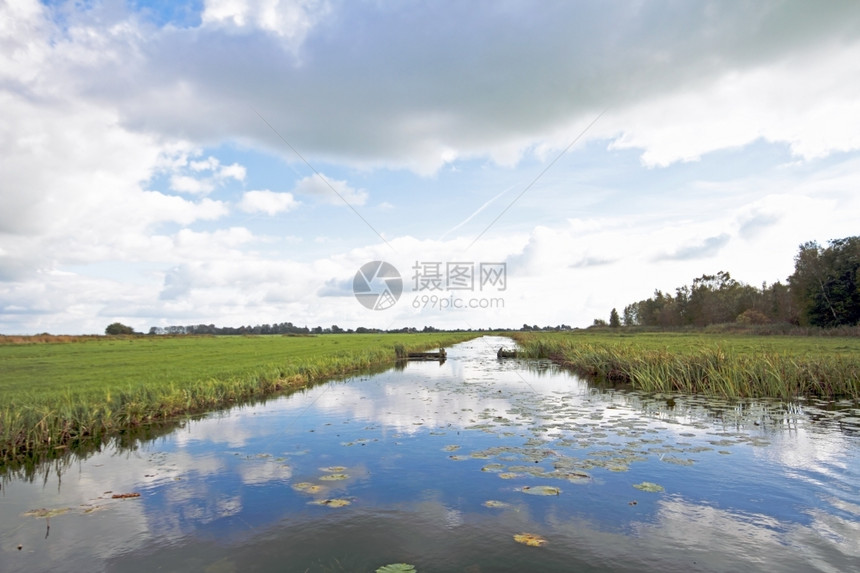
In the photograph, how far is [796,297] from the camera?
71.1 metres

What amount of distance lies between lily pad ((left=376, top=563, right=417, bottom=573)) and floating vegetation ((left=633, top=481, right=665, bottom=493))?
4742mm

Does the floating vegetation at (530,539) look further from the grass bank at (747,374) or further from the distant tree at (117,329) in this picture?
the distant tree at (117,329)

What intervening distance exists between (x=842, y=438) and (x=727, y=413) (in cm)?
359

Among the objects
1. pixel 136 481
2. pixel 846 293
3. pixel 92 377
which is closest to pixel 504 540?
pixel 136 481

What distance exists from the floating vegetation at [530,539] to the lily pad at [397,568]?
1.55m

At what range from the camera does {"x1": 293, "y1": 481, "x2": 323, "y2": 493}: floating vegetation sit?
8.21m

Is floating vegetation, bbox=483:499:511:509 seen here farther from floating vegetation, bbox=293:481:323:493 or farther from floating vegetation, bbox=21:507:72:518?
floating vegetation, bbox=21:507:72:518

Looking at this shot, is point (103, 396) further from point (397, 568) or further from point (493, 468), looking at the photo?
point (397, 568)

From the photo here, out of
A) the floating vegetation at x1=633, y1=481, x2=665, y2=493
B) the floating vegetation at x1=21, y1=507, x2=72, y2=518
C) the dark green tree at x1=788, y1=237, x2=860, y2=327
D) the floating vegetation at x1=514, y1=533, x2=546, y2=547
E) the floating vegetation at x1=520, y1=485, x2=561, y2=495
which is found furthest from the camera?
the dark green tree at x1=788, y1=237, x2=860, y2=327

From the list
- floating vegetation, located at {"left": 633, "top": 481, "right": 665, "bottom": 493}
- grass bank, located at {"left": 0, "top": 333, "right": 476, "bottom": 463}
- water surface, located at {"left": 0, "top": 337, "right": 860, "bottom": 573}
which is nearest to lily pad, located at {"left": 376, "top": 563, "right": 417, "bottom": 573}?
water surface, located at {"left": 0, "top": 337, "right": 860, "bottom": 573}

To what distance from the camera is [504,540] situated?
Result: 6082 mm

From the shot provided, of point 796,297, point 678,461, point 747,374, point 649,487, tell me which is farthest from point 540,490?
point 796,297

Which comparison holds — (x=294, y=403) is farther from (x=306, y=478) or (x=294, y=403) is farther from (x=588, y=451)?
(x=588, y=451)

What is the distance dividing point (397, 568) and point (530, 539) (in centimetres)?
187
